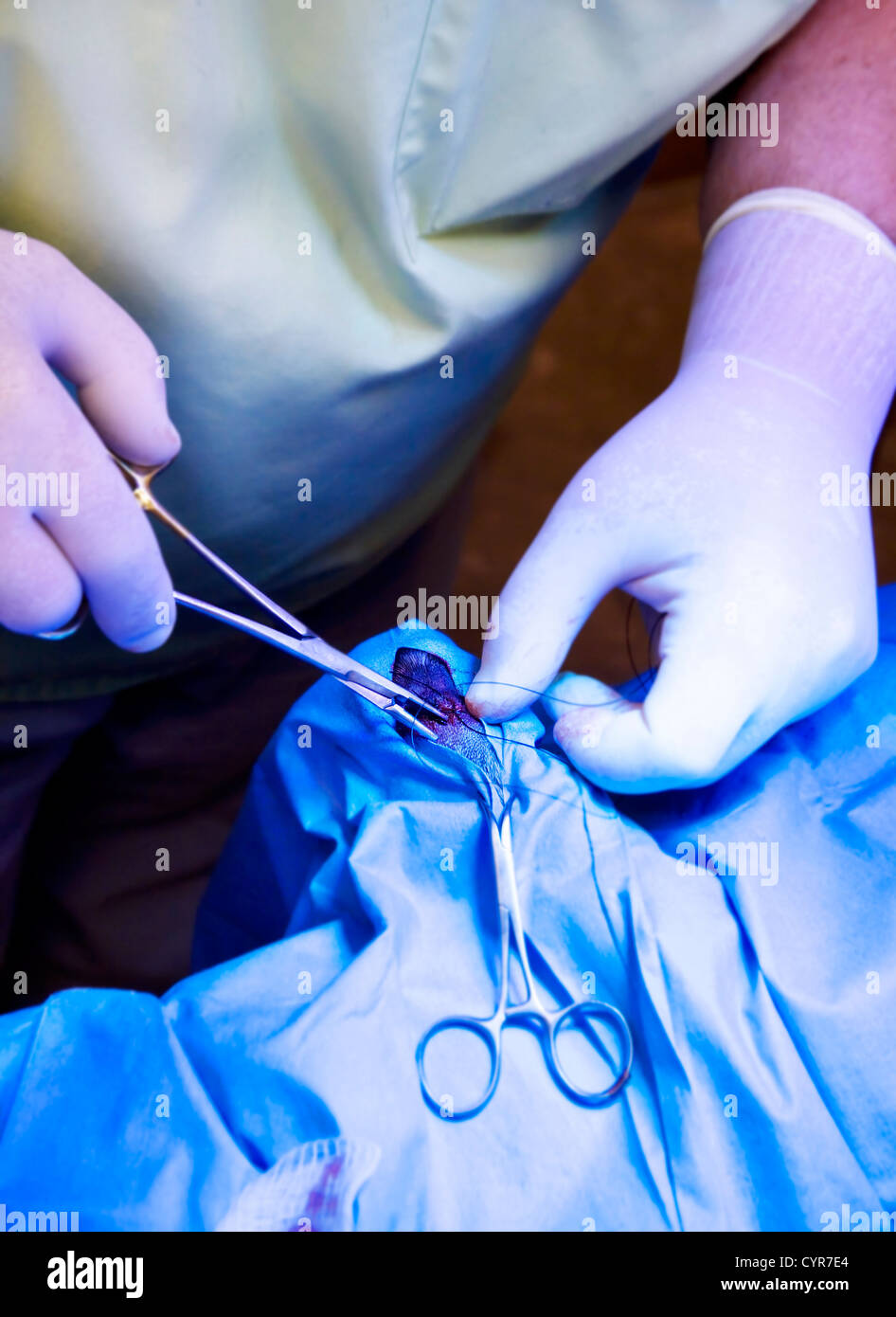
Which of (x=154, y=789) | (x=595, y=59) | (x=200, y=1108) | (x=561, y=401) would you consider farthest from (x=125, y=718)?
(x=561, y=401)

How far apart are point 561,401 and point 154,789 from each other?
139 centimetres

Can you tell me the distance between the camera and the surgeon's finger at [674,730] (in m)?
0.71

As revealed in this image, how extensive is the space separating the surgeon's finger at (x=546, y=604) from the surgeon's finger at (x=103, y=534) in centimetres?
24

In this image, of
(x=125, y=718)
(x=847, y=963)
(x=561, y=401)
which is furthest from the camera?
(x=561, y=401)

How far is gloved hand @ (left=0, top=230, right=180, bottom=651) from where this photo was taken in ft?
2.12

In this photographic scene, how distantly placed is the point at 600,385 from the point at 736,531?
1578mm

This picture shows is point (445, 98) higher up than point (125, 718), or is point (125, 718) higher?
point (445, 98)

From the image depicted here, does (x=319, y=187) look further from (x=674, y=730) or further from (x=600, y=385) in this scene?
(x=600, y=385)

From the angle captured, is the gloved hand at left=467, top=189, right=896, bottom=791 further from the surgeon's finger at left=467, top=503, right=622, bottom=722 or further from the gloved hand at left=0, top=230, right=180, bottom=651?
the gloved hand at left=0, top=230, right=180, bottom=651

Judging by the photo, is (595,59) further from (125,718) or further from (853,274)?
(125,718)

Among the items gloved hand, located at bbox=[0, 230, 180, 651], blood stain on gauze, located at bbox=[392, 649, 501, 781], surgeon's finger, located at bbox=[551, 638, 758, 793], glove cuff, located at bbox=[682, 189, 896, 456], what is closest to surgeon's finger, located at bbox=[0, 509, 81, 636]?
gloved hand, located at bbox=[0, 230, 180, 651]

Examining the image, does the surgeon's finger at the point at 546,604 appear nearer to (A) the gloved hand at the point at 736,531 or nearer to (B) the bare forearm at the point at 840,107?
(A) the gloved hand at the point at 736,531

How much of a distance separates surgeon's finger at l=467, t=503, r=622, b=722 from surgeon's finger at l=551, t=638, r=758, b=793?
4 cm
